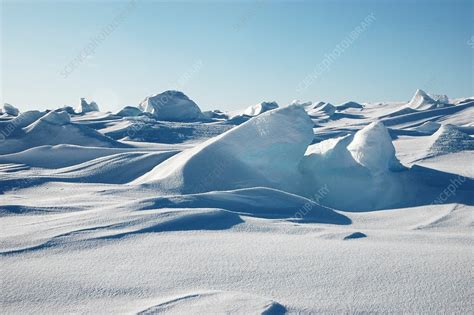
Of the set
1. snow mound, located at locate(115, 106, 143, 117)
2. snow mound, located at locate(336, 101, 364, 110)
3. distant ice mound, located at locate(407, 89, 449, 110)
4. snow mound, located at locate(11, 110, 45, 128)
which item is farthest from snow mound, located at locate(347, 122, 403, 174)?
snow mound, located at locate(336, 101, 364, 110)

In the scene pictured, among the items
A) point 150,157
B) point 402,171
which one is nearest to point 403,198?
point 402,171

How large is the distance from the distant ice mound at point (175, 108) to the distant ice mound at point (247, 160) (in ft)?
33.0

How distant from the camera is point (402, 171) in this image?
477 cm

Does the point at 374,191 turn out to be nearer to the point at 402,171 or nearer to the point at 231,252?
the point at 402,171

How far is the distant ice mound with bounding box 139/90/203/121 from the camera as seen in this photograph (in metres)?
14.8

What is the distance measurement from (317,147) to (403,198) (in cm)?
133

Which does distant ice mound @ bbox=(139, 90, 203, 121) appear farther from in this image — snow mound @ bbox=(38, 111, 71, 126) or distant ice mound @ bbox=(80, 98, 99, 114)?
distant ice mound @ bbox=(80, 98, 99, 114)

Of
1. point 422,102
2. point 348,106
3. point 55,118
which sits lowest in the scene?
point 55,118

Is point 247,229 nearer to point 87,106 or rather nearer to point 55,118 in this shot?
point 55,118

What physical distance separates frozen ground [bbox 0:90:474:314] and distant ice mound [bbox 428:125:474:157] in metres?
0.05

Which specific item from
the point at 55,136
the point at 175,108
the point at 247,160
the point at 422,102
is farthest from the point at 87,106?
the point at 247,160

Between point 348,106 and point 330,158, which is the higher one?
point 348,106

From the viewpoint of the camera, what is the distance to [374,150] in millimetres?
4660

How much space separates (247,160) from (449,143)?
153 inches
